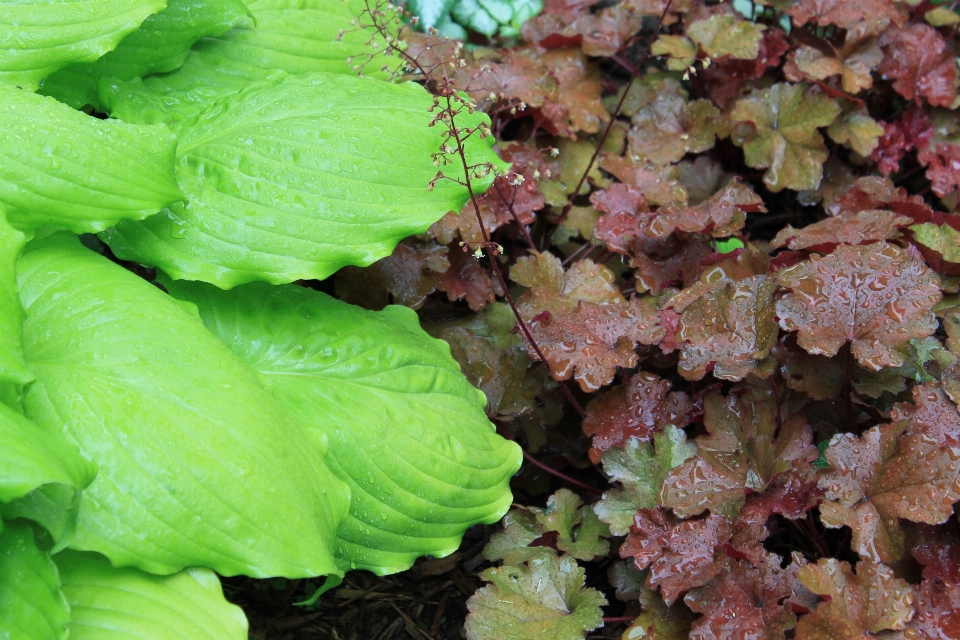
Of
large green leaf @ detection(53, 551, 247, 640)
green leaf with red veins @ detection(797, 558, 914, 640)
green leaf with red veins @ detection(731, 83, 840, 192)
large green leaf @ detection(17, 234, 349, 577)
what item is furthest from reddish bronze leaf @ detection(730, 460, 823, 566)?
green leaf with red veins @ detection(731, 83, 840, 192)

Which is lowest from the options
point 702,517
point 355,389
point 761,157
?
point 702,517

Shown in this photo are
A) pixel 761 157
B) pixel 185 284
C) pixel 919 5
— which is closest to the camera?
pixel 185 284

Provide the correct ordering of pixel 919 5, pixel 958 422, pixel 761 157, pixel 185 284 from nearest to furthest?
pixel 958 422 → pixel 185 284 → pixel 761 157 → pixel 919 5

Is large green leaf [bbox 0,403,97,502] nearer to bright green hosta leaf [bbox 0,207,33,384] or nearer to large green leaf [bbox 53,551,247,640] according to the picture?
bright green hosta leaf [bbox 0,207,33,384]

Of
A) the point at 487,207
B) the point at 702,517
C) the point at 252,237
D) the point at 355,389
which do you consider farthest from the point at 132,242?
the point at 702,517

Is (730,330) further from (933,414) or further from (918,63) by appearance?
(918,63)

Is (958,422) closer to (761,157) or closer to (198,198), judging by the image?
(761,157)

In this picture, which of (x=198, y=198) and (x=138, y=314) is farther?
(x=198, y=198)

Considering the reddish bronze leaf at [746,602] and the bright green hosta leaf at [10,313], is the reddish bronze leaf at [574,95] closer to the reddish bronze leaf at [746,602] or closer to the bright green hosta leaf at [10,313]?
the reddish bronze leaf at [746,602]
